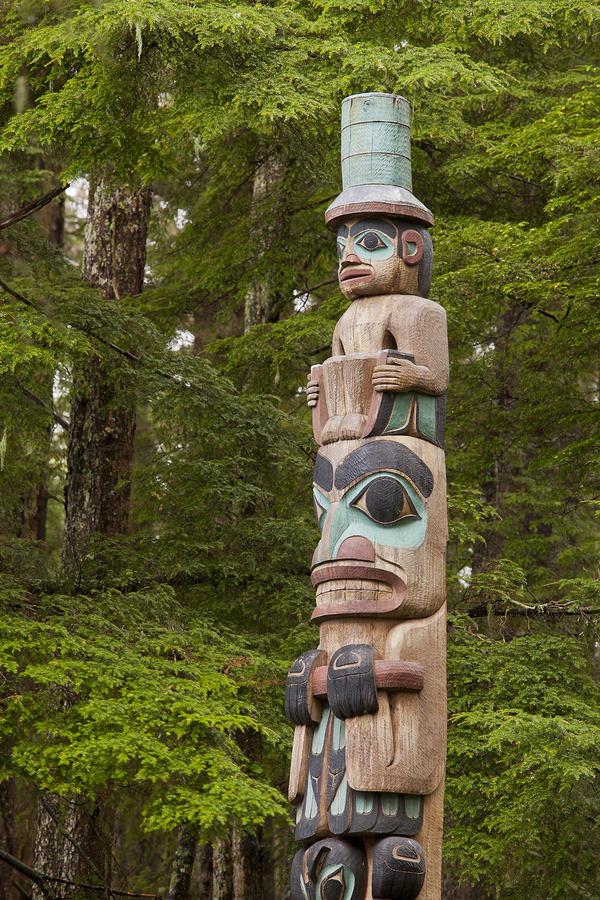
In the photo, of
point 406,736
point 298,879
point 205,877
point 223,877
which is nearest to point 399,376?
point 406,736

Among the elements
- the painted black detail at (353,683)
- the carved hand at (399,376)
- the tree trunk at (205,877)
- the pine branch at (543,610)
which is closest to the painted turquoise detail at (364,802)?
the painted black detail at (353,683)

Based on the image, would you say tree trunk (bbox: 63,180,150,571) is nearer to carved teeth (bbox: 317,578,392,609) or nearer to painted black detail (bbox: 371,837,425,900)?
carved teeth (bbox: 317,578,392,609)

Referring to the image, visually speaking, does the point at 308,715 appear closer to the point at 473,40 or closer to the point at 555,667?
the point at 555,667

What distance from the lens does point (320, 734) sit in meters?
6.19

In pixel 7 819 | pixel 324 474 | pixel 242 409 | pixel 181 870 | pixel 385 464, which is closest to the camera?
pixel 385 464

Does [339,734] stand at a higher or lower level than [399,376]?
lower

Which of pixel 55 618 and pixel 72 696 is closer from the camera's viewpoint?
pixel 55 618

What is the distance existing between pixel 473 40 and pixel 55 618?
26.7 ft

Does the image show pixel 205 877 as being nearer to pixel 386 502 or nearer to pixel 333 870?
pixel 333 870

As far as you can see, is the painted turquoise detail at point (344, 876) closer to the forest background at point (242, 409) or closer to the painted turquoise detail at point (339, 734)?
the painted turquoise detail at point (339, 734)

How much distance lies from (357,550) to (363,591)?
0.23 m

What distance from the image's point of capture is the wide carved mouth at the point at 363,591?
607cm

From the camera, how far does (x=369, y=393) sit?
660 cm

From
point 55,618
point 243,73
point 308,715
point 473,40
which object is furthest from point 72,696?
point 473,40
